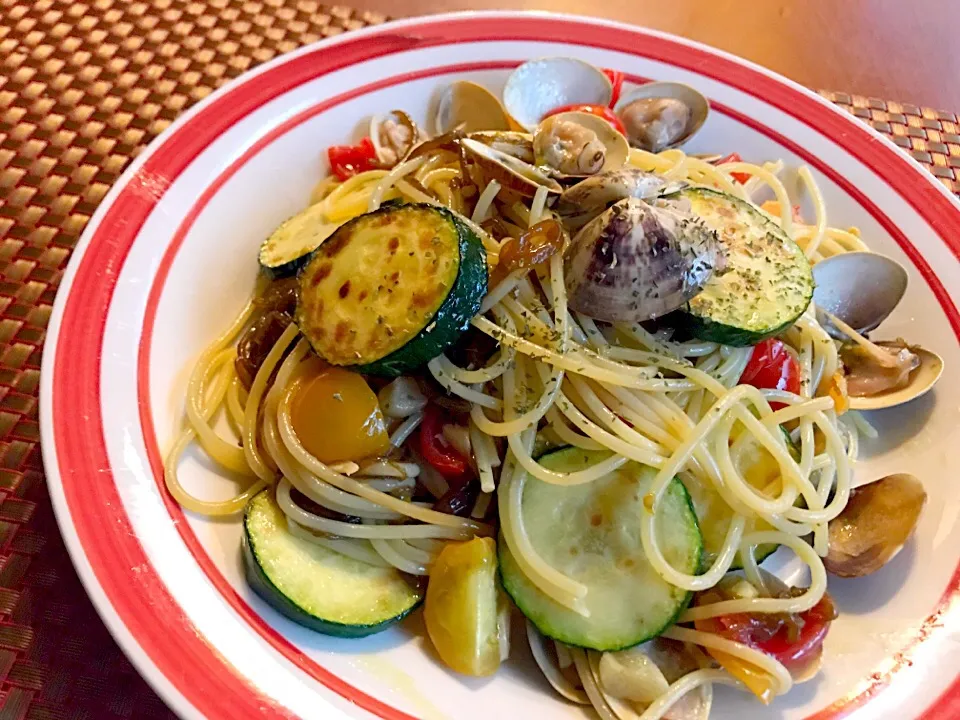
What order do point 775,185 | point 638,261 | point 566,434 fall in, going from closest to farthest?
A: point 638,261, point 566,434, point 775,185

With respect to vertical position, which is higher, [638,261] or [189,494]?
[638,261]

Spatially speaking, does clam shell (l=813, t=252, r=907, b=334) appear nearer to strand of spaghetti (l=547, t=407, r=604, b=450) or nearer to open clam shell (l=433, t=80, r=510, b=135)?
strand of spaghetti (l=547, t=407, r=604, b=450)

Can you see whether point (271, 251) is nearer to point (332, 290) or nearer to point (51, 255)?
point (332, 290)

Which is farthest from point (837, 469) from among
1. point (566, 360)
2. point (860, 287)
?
point (566, 360)

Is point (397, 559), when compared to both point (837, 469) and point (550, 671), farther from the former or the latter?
point (837, 469)

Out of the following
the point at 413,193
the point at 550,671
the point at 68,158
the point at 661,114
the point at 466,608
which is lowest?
the point at 68,158

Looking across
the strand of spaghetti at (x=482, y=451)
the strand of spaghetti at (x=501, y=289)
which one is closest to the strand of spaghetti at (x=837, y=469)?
the strand of spaghetti at (x=482, y=451)

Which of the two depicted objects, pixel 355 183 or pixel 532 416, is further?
pixel 355 183

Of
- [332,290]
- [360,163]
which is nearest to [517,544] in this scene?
[332,290]
